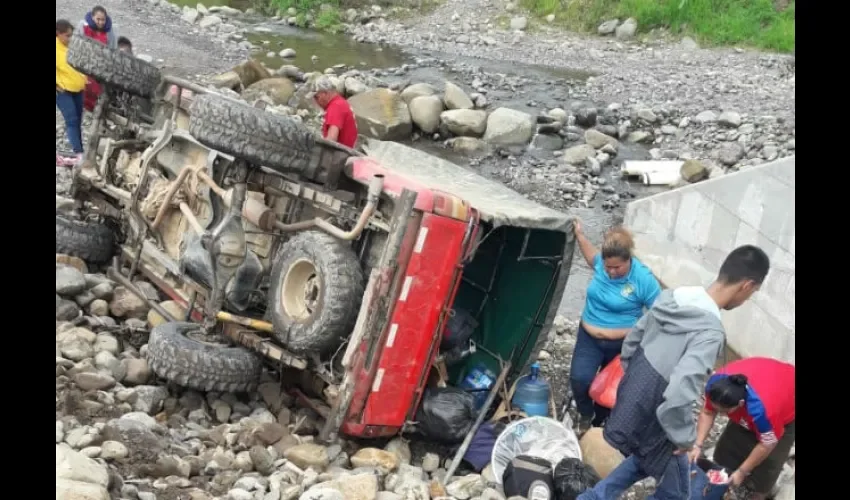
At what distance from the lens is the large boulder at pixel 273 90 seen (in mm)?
14780

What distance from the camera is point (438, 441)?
17.4 ft

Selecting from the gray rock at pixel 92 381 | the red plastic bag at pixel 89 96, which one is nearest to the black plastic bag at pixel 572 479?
the gray rock at pixel 92 381

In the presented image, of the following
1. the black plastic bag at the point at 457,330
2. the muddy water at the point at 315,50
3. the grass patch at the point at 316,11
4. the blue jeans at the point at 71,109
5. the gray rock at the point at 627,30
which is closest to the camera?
the black plastic bag at the point at 457,330

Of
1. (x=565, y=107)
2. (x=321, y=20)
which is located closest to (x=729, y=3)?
(x=565, y=107)

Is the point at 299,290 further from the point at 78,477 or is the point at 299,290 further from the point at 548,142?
the point at 548,142

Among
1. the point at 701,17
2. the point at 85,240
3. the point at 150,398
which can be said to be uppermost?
the point at 701,17

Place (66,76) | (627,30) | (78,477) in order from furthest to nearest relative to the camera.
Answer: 1. (627,30)
2. (66,76)
3. (78,477)

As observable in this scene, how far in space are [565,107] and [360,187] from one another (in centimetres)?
1166

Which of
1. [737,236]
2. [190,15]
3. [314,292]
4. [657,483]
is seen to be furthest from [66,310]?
[190,15]

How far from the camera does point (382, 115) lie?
13.9 metres

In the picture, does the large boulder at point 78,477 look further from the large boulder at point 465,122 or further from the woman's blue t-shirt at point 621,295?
the large boulder at point 465,122

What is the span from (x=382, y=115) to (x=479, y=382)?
8.63 m

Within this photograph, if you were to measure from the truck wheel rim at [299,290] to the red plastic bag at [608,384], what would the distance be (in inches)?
71.7
